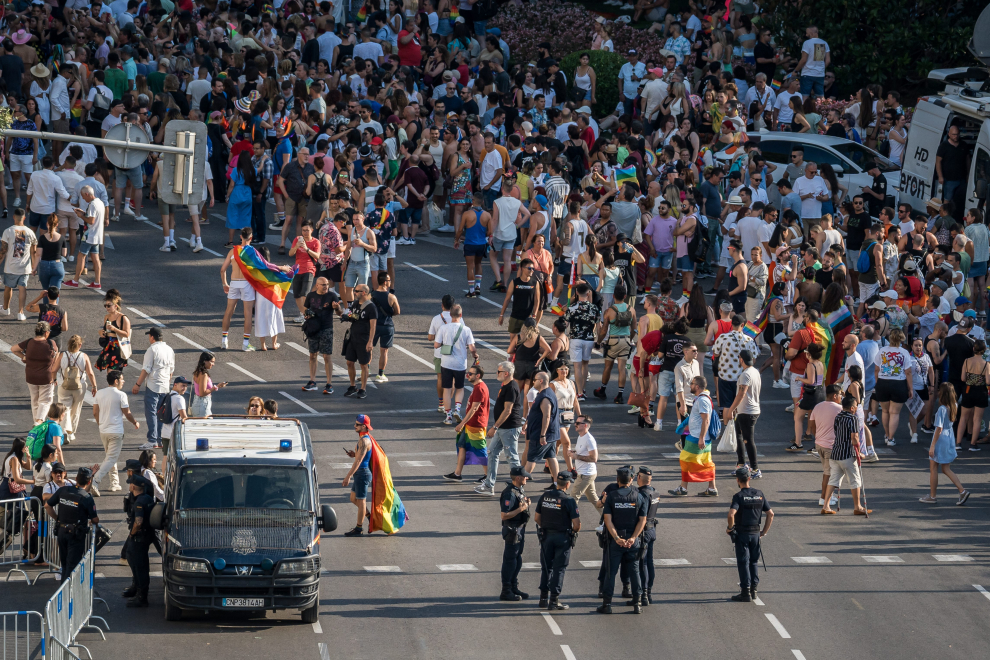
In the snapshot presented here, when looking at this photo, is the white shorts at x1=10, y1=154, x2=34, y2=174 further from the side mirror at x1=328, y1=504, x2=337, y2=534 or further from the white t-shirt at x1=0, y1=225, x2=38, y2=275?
the side mirror at x1=328, y1=504, x2=337, y2=534

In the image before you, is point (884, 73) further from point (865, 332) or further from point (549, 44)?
point (865, 332)

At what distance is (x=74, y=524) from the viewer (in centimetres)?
1470

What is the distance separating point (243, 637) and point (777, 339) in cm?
1070

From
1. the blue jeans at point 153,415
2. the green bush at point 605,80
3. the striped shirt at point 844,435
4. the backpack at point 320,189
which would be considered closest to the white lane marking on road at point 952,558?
the striped shirt at point 844,435

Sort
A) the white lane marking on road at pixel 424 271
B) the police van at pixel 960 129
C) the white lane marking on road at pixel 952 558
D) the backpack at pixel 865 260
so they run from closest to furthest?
the white lane marking on road at pixel 952 558 < the backpack at pixel 865 260 < the police van at pixel 960 129 < the white lane marking on road at pixel 424 271

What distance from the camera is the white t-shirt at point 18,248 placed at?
22.6m

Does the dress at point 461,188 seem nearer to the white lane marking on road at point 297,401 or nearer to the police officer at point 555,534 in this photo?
the white lane marking on road at point 297,401

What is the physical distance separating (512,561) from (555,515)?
669 mm

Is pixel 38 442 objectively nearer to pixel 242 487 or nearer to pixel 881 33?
pixel 242 487

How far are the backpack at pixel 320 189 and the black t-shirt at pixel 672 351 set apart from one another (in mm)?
7928

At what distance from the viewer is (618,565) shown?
14.7m

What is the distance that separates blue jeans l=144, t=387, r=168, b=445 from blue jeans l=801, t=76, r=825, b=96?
733 inches

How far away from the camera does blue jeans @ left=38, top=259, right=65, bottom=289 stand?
74.8 ft

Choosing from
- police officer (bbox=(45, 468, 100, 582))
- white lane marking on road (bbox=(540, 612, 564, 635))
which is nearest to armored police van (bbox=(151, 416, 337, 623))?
police officer (bbox=(45, 468, 100, 582))
